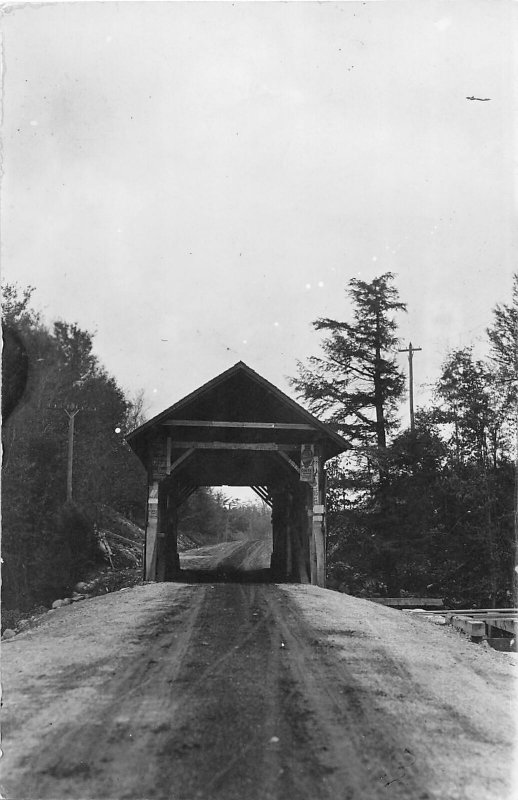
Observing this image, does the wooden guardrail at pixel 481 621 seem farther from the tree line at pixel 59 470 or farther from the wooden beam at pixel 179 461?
the tree line at pixel 59 470

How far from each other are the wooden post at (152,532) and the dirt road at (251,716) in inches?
309

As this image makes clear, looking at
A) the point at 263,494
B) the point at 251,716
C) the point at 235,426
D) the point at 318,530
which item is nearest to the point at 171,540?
the point at 263,494

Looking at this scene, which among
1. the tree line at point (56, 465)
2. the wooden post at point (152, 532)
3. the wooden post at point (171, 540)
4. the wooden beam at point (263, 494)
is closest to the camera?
the wooden post at point (152, 532)

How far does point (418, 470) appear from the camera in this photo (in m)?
27.5

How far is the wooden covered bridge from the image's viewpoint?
1500 cm

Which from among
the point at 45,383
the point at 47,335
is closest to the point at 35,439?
the point at 45,383

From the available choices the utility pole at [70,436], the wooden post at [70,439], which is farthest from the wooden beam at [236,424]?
the utility pole at [70,436]

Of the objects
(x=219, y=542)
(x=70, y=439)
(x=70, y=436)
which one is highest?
(x=70, y=436)

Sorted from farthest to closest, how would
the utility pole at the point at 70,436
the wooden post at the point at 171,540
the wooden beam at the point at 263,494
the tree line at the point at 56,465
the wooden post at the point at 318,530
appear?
the utility pole at the point at 70,436 → the tree line at the point at 56,465 → the wooden beam at the point at 263,494 → the wooden post at the point at 171,540 → the wooden post at the point at 318,530

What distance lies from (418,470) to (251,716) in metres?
24.5

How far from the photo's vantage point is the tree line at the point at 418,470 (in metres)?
25.3

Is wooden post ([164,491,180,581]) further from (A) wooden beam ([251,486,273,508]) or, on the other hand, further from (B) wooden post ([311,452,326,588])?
(B) wooden post ([311,452,326,588])

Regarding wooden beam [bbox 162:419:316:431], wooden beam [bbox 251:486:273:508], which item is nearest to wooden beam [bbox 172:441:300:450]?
wooden beam [bbox 162:419:316:431]

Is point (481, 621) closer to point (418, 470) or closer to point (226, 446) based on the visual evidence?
point (226, 446)
